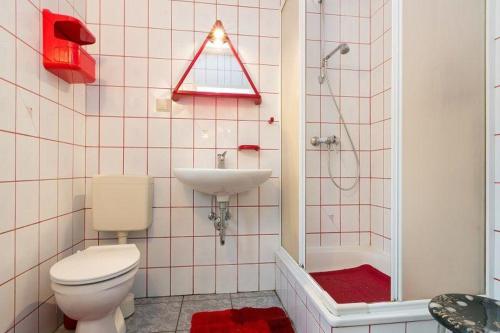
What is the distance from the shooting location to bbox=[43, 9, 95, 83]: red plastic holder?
1.32 metres

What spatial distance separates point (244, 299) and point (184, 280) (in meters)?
0.43

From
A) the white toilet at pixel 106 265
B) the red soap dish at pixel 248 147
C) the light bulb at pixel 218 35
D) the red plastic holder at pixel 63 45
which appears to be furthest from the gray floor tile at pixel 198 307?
the light bulb at pixel 218 35

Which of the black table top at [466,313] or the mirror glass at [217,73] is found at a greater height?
the mirror glass at [217,73]

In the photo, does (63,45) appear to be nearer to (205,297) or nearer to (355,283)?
(205,297)

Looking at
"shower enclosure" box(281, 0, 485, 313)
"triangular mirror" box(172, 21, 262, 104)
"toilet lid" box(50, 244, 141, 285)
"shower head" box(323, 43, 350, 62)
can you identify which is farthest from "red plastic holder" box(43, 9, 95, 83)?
"shower head" box(323, 43, 350, 62)

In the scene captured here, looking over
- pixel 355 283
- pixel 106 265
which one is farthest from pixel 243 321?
pixel 106 265

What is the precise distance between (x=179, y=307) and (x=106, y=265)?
656 mm

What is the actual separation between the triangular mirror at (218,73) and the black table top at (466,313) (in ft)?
4.69

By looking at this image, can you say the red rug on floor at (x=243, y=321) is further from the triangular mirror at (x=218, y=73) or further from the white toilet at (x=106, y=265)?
the triangular mirror at (x=218, y=73)

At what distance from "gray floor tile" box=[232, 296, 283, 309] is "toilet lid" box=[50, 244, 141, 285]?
750mm

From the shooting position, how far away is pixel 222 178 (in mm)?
1407

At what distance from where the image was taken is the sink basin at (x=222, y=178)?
1389 mm

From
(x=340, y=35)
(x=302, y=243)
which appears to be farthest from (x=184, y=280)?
(x=340, y=35)

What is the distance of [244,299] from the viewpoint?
175cm
